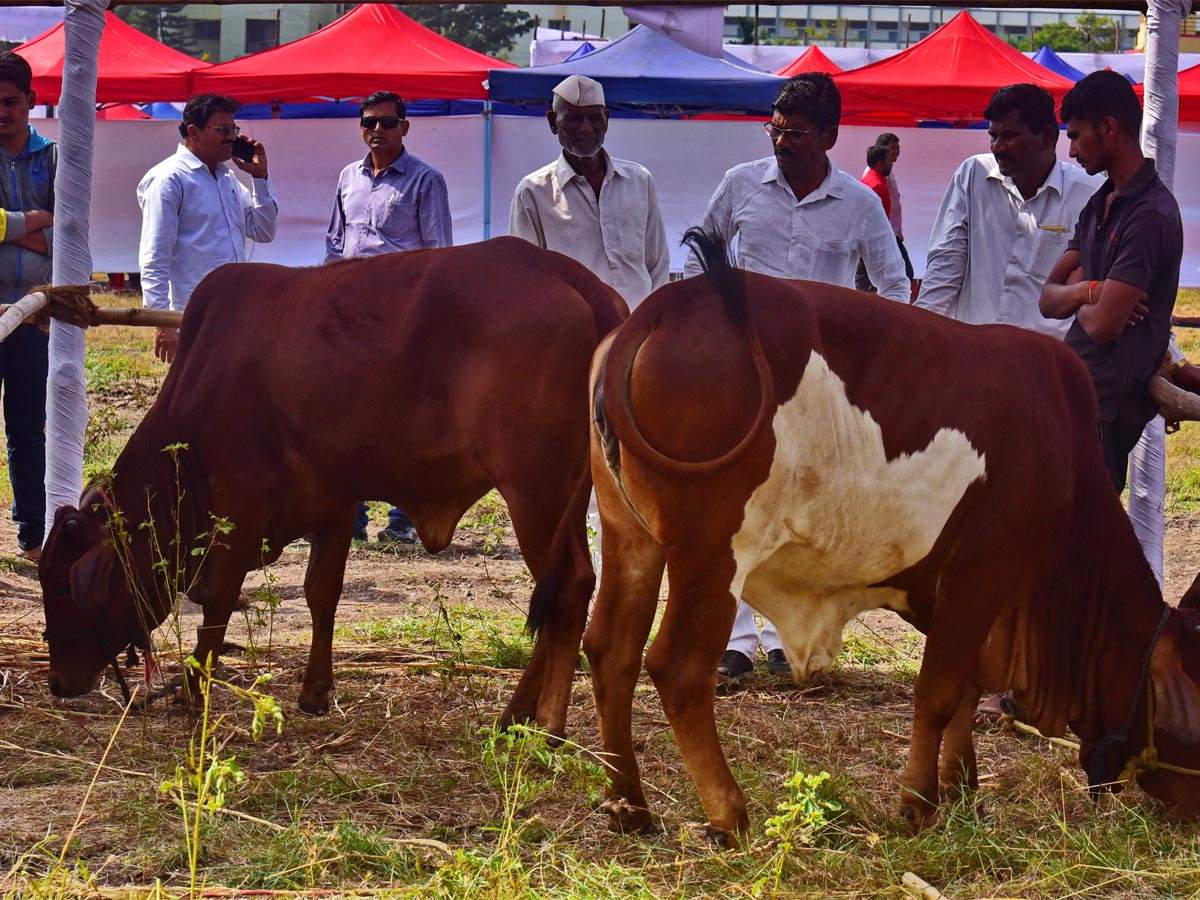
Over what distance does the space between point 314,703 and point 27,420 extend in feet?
9.08

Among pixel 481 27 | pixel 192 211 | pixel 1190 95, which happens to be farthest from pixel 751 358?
pixel 481 27

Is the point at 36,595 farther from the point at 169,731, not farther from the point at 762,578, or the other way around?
the point at 762,578

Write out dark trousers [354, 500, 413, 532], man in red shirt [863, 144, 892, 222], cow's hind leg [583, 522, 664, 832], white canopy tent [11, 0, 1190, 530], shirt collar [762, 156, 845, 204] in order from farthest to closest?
man in red shirt [863, 144, 892, 222] → dark trousers [354, 500, 413, 532] → white canopy tent [11, 0, 1190, 530] → shirt collar [762, 156, 845, 204] → cow's hind leg [583, 522, 664, 832]

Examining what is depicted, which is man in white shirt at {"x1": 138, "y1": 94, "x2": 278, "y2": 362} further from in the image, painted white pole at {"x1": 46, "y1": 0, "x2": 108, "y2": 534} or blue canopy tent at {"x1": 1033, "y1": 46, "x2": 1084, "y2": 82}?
blue canopy tent at {"x1": 1033, "y1": 46, "x2": 1084, "y2": 82}

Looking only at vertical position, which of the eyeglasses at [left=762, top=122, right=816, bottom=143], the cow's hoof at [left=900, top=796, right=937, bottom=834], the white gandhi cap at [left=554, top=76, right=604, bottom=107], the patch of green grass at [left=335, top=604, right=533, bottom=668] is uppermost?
the white gandhi cap at [left=554, top=76, right=604, bottom=107]

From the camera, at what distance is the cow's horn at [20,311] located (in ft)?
16.4

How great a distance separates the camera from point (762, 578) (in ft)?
12.8

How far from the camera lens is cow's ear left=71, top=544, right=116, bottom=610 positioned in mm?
4742

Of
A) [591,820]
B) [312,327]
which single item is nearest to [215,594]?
[312,327]

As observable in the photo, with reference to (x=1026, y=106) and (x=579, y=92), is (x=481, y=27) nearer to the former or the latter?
(x=579, y=92)

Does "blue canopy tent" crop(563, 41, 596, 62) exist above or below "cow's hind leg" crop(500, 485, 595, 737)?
above

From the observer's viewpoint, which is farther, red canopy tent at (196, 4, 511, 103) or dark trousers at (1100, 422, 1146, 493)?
red canopy tent at (196, 4, 511, 103)

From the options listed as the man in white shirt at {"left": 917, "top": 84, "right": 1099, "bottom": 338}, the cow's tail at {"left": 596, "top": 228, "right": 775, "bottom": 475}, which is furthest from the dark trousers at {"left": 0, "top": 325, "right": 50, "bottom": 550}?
the cow's tail at {"left": 596, "top": 228, "right": 775, "bottom": 475}

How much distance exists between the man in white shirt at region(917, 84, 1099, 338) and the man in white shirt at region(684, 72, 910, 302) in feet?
0.70
